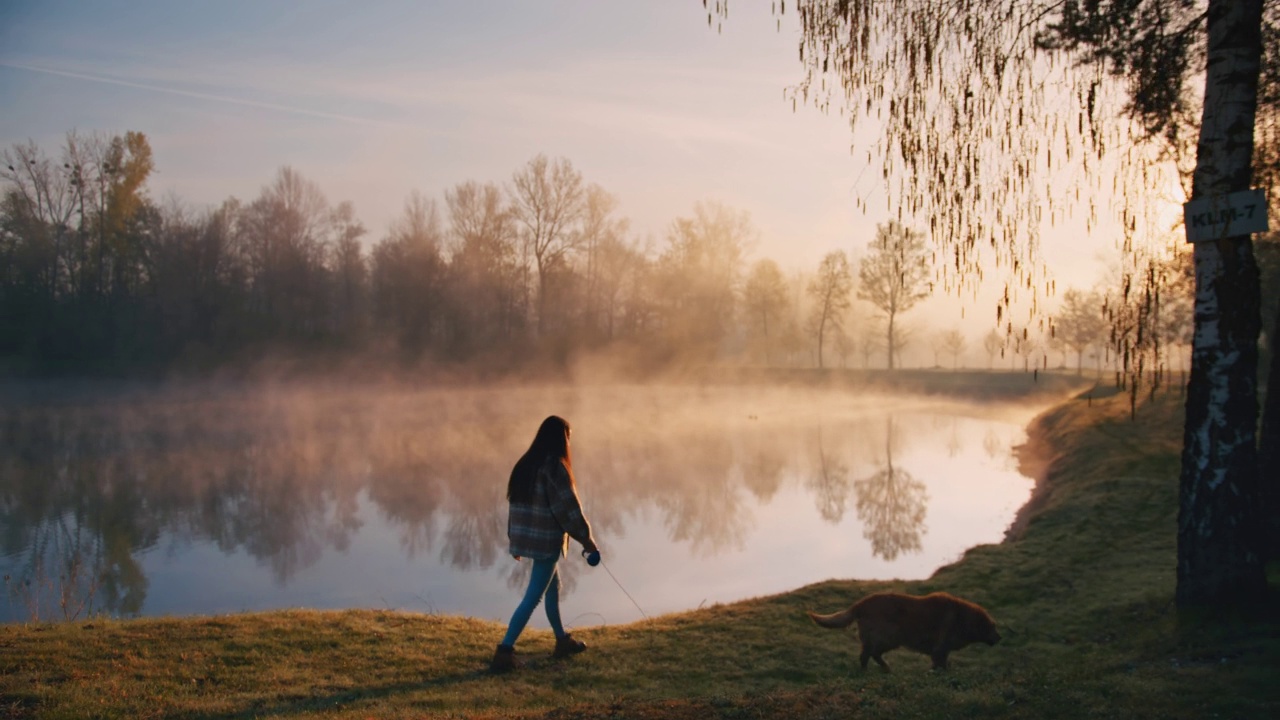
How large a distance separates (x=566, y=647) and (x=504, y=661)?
2.12 feet

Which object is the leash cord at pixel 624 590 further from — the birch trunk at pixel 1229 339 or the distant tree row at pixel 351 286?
the distant tree row at pixel 351 286

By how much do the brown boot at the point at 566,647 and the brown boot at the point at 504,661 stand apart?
1.55 ft

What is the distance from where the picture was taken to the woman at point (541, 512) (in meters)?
6.16

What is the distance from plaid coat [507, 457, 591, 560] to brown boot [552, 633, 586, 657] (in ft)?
2.91

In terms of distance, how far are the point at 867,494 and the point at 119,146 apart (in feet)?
157

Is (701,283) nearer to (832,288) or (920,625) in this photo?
(832,288)

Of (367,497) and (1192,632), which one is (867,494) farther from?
(1192,632)

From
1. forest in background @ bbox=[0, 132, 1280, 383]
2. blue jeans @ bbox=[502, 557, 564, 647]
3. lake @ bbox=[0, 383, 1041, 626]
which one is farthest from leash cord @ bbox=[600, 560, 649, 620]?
forest in background @ bbox=[0, 132, 1280, 383]

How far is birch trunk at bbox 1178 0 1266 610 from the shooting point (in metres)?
5.60

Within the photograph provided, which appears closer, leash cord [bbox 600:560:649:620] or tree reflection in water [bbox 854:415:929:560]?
leash cord [bbox 600:560:649:620]

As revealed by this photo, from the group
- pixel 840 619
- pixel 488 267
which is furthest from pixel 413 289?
pixel 840 619

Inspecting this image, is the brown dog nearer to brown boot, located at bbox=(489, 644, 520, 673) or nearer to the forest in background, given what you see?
brown boot, located at bbox=(489, 644, 520, 673)

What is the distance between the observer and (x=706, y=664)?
6.71m

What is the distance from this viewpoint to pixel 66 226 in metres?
44.3
